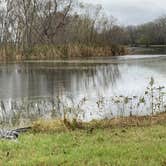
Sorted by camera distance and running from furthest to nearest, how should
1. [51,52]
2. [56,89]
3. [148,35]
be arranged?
[148,35], [51,52], [56,89]

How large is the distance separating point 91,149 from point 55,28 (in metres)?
42.2

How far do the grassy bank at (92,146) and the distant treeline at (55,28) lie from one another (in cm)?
3102

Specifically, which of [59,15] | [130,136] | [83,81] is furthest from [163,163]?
[59,15]

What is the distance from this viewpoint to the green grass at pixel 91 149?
4.62 metres

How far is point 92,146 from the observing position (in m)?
5.34

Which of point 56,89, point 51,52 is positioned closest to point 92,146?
point 56,89

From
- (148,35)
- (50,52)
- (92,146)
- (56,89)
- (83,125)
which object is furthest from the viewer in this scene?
(148,35)

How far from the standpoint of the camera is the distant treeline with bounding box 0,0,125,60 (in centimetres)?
4106

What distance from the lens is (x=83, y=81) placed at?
17281 millimetres

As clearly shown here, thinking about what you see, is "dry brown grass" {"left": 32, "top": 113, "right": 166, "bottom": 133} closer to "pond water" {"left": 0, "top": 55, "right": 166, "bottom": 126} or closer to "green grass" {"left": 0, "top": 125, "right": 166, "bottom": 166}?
"green grass" {"left": 0, "top": 125, "right": 166, "bottom": 166}

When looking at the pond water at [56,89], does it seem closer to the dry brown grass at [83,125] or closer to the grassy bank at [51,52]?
the dry brown grass at [83,125]

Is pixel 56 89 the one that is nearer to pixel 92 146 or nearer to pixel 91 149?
pixel 92 146

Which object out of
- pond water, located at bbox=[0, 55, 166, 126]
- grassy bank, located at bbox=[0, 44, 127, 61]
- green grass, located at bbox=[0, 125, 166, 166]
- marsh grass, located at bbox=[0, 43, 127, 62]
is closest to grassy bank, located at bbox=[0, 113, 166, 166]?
green grass, located at bbox=[0, 125, 166, 166]

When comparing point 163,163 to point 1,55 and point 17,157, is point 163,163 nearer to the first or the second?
point 17,157
